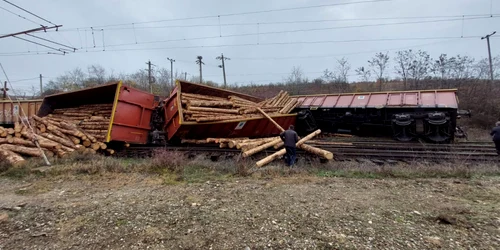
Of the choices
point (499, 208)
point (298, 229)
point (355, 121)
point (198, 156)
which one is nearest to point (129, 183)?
point (198, 156)

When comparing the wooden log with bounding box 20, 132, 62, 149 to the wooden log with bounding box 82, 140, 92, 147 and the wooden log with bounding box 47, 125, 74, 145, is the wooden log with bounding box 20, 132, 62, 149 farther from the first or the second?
the wooden log with bounding box 82, 140, 92, 147

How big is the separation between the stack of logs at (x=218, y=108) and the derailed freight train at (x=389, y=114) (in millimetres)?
2245

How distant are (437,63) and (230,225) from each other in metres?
30.3

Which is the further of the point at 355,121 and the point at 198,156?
the point at 355,121

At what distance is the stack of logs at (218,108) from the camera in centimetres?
968

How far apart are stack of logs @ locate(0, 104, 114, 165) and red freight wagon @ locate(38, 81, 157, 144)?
40 centimetres

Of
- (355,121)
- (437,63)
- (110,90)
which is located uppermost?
(437,63)

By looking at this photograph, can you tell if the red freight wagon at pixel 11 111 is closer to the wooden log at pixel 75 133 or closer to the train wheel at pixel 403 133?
the wooden log at pixel 75 133

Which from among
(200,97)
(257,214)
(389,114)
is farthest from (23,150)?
(389,114)

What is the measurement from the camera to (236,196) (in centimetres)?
465

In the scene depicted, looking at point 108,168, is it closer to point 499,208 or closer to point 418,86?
point 499,208

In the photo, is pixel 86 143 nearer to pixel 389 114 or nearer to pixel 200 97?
pixel 200 97

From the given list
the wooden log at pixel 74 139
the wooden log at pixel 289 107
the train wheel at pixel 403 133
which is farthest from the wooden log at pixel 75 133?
the train wheel at pixel 403 133

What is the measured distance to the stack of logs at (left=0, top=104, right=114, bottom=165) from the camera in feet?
27.9
